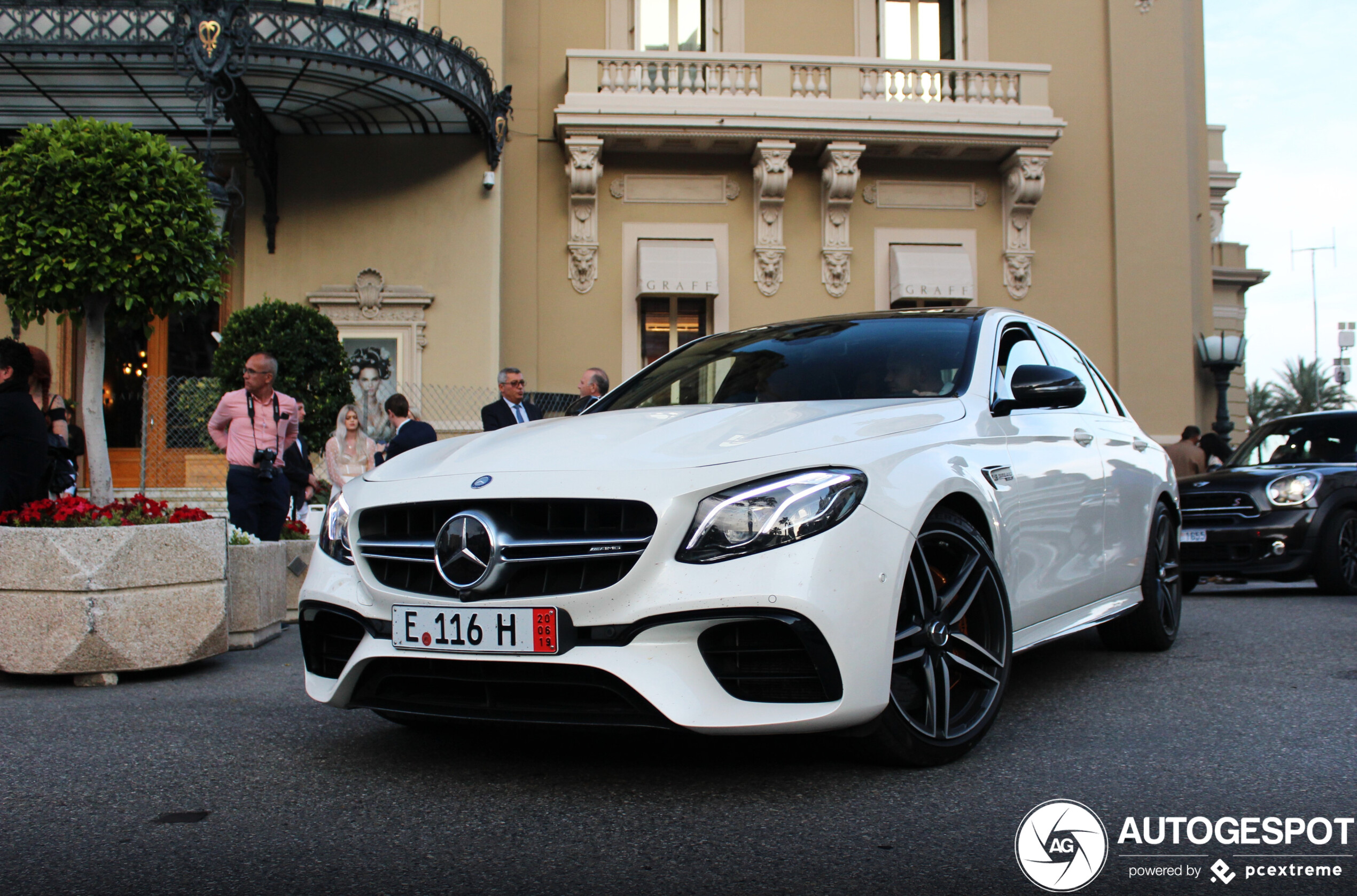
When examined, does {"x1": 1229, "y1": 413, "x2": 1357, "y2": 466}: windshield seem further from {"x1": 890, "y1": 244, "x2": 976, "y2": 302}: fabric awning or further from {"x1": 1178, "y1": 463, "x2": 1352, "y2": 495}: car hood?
{"x1": 890, "y1": 244, "x2": 976, "y2": 302}: fabric awning

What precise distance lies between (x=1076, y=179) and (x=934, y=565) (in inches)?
621

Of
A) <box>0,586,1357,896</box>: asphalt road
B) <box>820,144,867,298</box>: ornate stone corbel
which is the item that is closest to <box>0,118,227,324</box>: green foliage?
<box>0,586,1357,896</box>: asphalt road

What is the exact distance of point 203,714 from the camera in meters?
4.14

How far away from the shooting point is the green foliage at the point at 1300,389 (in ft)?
171

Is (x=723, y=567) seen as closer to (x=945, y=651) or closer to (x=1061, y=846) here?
(x=945, y=651)

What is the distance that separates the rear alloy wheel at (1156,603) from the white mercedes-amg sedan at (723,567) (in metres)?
1.43

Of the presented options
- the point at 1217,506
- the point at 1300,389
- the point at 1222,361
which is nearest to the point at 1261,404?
the point at 1300,389

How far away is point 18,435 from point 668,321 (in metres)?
11.8

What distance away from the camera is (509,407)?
8367 millimetres

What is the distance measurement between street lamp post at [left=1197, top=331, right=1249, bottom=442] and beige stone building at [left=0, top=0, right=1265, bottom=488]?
0.39m

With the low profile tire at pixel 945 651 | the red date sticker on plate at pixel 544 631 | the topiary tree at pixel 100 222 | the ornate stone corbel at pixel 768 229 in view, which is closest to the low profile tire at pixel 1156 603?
the low profile tire at pixel 945 651

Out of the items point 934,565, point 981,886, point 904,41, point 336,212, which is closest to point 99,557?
point 934,565

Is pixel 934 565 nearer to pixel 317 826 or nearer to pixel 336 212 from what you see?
pixel 317 826

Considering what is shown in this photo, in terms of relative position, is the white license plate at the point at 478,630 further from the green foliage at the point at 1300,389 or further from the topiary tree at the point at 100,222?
the green foliage at the point at 1300,389
